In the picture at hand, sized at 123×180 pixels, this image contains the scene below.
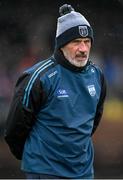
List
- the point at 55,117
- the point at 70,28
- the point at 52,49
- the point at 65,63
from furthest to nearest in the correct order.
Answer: the point at 52,49 → the point at 70,28 → the point at 65,63 → the point at 55,117

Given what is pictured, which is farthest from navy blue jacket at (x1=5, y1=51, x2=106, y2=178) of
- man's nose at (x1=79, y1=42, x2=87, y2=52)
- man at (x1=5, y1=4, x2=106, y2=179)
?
man's nose at (x1=79, y1=42, x2=87, y2=52)

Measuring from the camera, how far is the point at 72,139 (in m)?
3.79

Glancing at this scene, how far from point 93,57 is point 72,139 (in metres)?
2.88

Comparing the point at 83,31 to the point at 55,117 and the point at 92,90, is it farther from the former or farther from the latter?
the point at 55,117

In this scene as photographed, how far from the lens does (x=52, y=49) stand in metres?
6.51

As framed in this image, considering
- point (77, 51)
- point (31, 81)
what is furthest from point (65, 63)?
point (31, 81)

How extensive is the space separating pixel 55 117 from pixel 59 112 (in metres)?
0.04

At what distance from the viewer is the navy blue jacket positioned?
3.78 m

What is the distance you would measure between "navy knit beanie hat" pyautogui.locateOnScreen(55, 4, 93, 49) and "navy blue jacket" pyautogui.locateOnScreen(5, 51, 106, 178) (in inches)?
3.8

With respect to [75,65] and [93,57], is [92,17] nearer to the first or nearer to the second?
[93,57]

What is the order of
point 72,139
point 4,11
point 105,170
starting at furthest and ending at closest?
point 105,170
point 4,11
point 72,139

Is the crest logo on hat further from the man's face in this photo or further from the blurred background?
the blurred background

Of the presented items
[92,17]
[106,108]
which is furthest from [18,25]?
[106,108]

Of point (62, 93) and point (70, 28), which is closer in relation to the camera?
point (62, 93)
